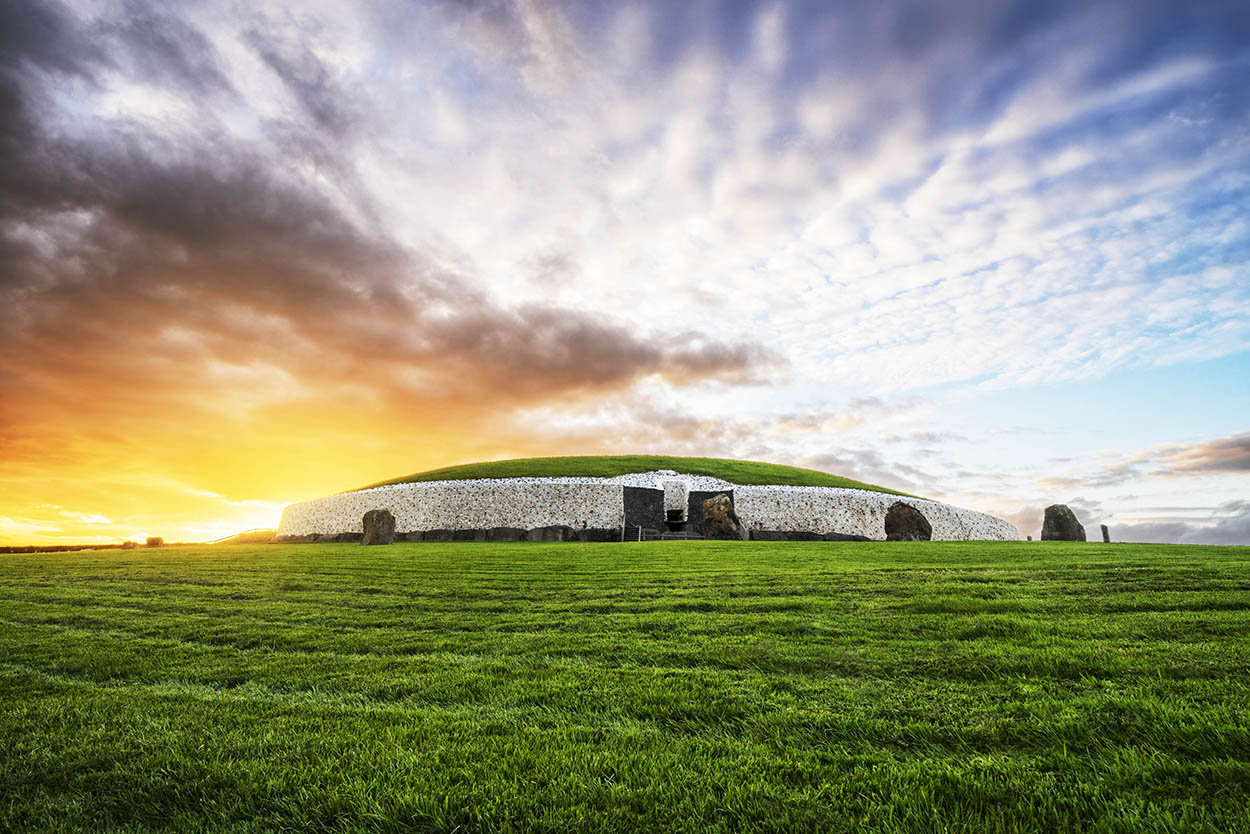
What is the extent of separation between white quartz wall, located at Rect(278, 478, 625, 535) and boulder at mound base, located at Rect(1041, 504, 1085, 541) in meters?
22.0

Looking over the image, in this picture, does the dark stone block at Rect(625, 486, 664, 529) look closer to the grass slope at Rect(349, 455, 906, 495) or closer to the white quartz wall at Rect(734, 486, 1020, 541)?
the white quartz wall at Rect(734, 486, 1020, 541)

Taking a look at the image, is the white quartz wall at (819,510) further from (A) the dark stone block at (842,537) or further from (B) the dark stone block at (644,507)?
(B) the dark stone block at (644,507)

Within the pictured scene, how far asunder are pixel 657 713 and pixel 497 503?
112 feet

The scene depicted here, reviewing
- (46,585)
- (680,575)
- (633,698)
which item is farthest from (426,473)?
(633,698)

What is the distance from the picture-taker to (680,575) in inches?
587

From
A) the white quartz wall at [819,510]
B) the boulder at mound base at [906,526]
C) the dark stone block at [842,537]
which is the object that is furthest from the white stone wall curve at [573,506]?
the boulder at mound base at [906,526]

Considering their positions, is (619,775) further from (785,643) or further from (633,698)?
(785,643)

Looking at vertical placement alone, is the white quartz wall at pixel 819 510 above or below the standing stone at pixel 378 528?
above

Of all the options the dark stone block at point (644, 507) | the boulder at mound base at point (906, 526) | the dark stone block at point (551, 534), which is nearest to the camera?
the dark stone block at point (551, 534)

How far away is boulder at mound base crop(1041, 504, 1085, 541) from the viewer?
29.9 m

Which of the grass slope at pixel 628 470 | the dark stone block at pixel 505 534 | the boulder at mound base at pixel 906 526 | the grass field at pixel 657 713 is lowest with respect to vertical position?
the grass field at pixel 657 713

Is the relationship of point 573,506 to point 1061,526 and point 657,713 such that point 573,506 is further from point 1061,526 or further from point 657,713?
point 657,713

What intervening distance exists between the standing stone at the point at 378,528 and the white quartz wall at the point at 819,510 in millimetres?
19898

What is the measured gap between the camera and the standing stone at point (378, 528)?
101 feet
